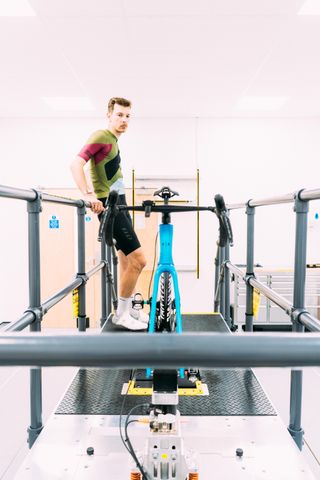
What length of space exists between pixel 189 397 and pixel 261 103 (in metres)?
4.10

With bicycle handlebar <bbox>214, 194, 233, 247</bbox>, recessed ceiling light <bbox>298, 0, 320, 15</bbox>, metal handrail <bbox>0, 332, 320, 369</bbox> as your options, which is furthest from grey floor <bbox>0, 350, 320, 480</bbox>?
recessed ceiling light <bbox>298, 0, 320, 15</bbox>

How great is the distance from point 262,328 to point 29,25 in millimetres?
4247

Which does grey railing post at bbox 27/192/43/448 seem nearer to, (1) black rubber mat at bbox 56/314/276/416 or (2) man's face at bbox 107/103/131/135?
(1) black rubber mat at bbox 56/314/276/416

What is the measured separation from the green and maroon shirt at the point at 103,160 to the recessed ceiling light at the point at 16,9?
1007mm

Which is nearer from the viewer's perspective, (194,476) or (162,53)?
(194,476)

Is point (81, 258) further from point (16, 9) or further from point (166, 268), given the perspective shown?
point (16, 9)

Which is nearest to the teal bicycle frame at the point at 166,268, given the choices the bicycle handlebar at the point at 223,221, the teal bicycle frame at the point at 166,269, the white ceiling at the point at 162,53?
the teal bicycle frame at the point at 166,269

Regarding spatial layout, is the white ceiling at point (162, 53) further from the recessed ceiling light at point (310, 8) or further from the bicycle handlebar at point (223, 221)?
the bicycle handlebar at point (223, 221)

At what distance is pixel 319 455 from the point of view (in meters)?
2.28

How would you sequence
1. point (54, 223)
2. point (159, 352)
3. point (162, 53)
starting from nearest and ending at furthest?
point (159, 352) < point (162, 53) < point (54, 223)

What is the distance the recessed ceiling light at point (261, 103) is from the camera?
4.84m

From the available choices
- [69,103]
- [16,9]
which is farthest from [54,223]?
[16,9]

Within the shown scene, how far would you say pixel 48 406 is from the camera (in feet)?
9.65

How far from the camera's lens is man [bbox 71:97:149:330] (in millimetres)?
2668
